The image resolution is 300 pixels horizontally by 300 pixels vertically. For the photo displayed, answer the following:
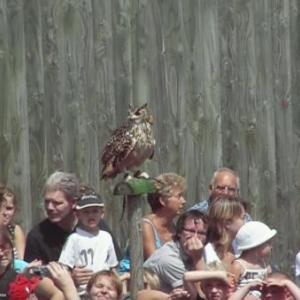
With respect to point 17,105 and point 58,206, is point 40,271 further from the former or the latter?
point 17,105

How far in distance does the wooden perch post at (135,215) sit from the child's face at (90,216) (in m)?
1.10

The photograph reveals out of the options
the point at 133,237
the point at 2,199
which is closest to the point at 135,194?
the point at 133,237

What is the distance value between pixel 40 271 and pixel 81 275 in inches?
17.9

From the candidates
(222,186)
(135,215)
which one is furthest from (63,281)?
(222,186)

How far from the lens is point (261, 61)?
1285 cm

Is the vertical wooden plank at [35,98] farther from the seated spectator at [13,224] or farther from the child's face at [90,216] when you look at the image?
the child's face at [90,216]

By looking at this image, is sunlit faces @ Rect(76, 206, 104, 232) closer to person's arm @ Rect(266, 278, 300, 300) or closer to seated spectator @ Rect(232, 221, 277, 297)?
seated spectator @ Rect(232, 221, 277, 297)

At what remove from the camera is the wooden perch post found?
8.98m

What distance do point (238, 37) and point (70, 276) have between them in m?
3.96

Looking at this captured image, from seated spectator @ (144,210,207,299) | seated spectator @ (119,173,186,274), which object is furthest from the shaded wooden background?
seated spectator @ (144,210,207,299)

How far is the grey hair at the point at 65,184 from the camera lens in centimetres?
1032

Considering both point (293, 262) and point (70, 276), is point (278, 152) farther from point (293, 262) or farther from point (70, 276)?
point (70, 276)

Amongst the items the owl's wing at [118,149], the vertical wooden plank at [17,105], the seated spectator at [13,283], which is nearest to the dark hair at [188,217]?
the owl's wing at [118,149]

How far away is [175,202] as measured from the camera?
433 inches
